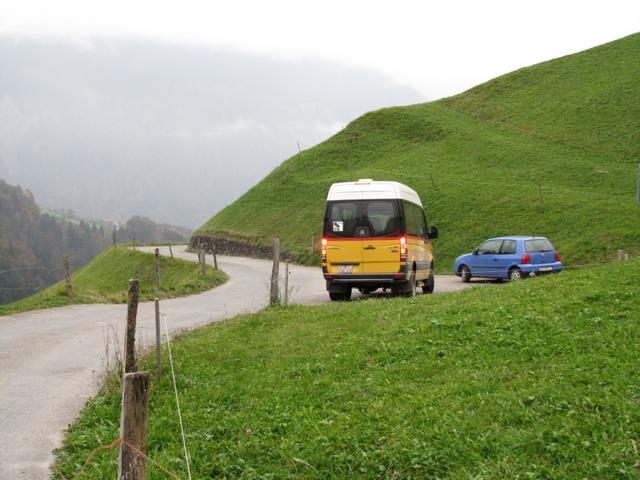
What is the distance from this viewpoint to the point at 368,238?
17.6m

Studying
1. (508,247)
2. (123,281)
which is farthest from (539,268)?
(123,281)

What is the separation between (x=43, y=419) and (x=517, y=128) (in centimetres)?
5491

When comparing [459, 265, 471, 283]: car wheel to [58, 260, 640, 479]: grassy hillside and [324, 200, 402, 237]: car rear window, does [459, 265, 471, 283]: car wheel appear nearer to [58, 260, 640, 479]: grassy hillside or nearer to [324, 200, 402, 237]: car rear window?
[324, 200, 402, 237]: car rear window

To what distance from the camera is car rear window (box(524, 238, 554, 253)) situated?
22750 mm

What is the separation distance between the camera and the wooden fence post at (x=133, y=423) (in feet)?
13.4

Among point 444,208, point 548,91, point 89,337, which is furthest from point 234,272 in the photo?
point 548,91

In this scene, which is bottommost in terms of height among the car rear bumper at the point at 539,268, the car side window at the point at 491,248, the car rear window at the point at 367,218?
the car rear bumper at the point at 539,268

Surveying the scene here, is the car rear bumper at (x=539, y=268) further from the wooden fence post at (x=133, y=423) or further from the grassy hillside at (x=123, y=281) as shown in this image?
the wooden fence post at (x=133, y=423)

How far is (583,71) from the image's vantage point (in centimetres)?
6531

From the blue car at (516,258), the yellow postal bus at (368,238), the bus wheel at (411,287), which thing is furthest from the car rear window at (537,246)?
the yellow postal bus at (368,238)

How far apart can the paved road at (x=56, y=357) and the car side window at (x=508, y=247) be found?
6.83 ft

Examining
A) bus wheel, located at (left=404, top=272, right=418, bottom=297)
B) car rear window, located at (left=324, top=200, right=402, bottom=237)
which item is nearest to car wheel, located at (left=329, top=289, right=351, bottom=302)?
bus wheel, located at (left=404, top=272, right=418, bottom=297)

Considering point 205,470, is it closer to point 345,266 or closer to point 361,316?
point 361,316

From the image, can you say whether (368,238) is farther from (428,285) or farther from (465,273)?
(465,273)
